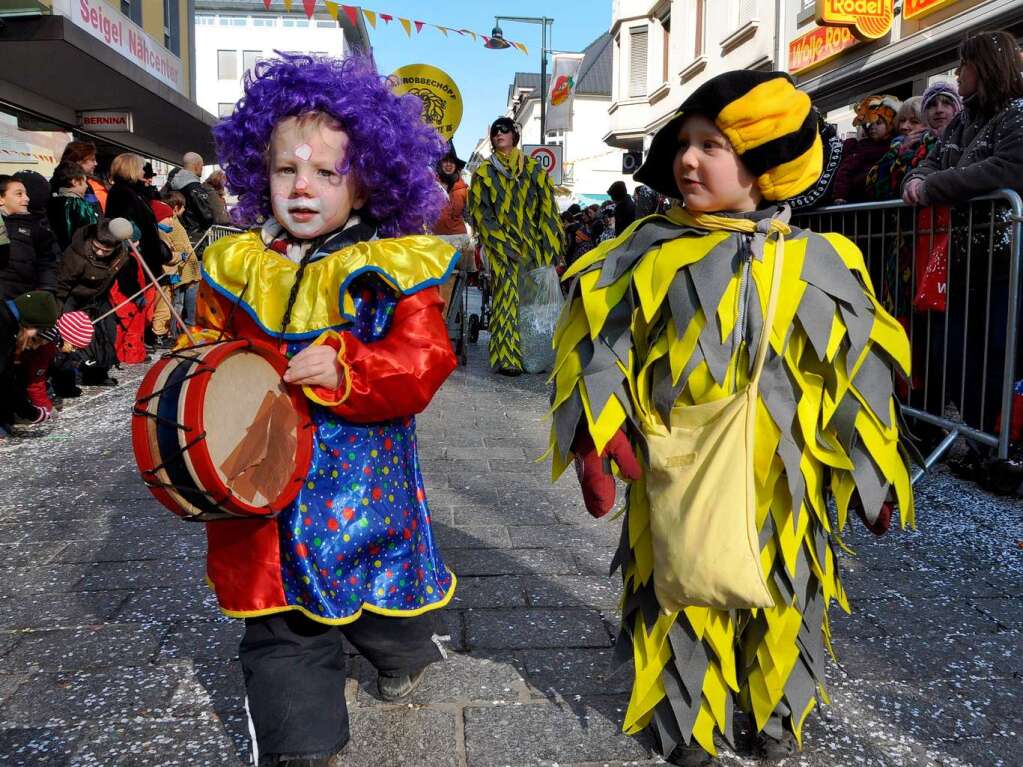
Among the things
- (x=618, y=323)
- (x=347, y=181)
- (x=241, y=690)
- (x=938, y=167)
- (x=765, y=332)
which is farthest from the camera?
(x=938, y=167)

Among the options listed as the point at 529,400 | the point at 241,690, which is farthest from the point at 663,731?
the point at 529,400

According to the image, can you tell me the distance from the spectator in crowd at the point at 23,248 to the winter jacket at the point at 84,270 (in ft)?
1.58

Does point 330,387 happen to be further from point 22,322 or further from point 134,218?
point 134,218

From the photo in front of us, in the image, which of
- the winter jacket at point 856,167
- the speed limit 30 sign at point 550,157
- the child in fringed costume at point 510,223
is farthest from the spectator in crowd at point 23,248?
the speed limit 30 sign at point 550,157

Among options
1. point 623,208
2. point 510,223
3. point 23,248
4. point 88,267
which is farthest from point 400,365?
point 623,208

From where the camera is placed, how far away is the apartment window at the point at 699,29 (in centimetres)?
2163

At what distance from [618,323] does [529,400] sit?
5.02 metres

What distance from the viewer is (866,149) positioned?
6.22 m

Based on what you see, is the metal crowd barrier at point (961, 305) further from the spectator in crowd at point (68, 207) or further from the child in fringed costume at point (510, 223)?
the spectator in crowd at point (68, 207)

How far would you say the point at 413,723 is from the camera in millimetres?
2322

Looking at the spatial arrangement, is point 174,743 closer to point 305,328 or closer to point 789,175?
point 305,328

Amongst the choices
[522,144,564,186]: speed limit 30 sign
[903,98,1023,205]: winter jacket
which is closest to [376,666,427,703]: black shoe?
[903,98,1023,205]: winter jacket

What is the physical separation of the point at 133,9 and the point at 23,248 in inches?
458

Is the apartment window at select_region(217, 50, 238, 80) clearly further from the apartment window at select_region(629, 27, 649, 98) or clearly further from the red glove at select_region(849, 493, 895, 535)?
the red glove at select_region(849, 493, 895, 535)
